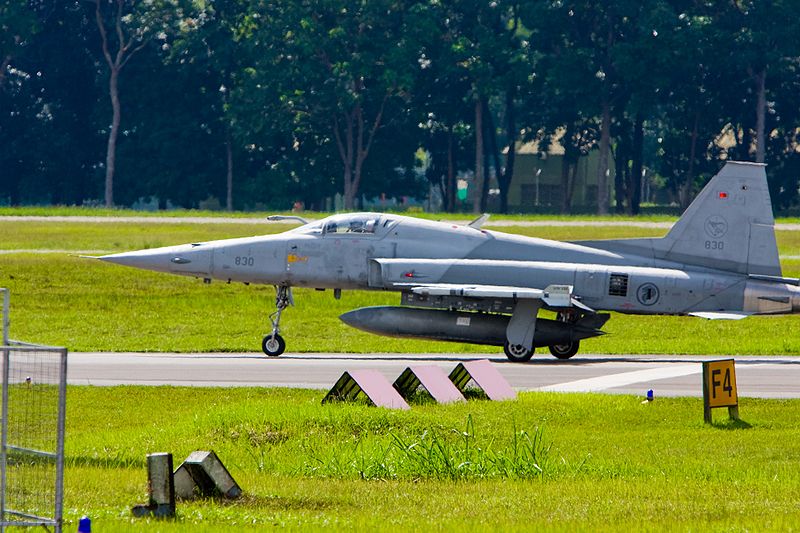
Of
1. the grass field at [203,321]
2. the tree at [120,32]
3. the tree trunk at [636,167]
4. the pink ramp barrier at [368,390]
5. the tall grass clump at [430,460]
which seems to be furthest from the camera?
the tree trunk at [636,167]

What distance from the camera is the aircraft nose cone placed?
3069 centimetres

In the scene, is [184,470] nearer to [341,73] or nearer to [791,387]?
[791,387]

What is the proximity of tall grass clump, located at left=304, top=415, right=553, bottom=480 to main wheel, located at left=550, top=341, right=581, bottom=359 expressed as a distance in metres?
12.6

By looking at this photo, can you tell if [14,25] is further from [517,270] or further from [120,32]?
[517,270]

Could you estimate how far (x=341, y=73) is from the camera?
276 ft

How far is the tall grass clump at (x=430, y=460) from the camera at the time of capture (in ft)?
51.8

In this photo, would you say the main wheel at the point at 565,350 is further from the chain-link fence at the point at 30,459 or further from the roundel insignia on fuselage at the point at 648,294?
the chain-link fence at the point at 30,459

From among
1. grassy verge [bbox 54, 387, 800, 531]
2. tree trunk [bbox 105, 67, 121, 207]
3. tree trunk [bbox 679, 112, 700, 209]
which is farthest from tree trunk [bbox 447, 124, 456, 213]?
grassy verge [bbox 54, 387, 800, 531]

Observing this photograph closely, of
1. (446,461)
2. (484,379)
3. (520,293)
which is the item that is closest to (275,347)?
(520,293)

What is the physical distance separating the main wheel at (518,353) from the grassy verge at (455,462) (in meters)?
6.82

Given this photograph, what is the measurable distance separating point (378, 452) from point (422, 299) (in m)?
13.1

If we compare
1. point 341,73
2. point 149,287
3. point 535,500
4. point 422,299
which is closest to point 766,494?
point 535,500

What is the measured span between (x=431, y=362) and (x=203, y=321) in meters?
9.40

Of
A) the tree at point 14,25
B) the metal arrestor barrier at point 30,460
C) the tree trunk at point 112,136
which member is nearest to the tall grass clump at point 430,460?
the metal arrestor barrier at point 30,460
